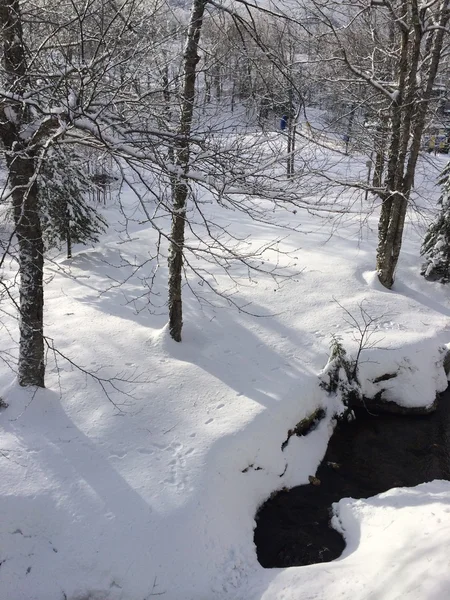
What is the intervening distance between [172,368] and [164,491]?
7.28 ft

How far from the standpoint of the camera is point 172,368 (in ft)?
23.5

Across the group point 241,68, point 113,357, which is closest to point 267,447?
point 113,357

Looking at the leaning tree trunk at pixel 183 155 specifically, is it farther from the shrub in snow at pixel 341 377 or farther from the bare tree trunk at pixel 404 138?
the bare tree trunk at pixel 404 138

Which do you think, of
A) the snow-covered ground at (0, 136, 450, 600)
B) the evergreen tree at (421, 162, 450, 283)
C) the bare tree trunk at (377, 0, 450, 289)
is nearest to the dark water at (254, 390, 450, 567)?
the snow-covered ground at (0, 136, 450, 600)

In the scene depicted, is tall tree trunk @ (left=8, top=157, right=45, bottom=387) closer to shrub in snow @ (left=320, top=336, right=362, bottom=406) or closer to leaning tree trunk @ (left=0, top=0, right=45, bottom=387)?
leaning tree trunk @ (left=0, top=0, right=45, bottom=387)

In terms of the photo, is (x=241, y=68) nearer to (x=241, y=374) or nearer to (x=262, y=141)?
(x=262, y=141)

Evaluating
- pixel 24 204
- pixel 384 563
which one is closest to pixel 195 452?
pixel 384 563

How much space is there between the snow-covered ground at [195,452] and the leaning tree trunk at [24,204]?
21.3 inches

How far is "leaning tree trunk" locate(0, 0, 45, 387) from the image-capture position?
4445 millimetres

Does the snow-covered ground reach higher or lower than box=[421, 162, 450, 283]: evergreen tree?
lower

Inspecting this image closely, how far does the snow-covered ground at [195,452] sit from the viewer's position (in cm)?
459

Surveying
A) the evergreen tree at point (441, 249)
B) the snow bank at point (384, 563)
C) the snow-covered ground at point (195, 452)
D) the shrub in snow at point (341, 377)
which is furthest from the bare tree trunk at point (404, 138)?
the snow bank at point (384, 563)

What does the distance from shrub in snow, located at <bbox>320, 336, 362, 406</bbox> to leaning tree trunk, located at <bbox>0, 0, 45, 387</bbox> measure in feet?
14.7

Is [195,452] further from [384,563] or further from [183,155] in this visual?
[183,155]
